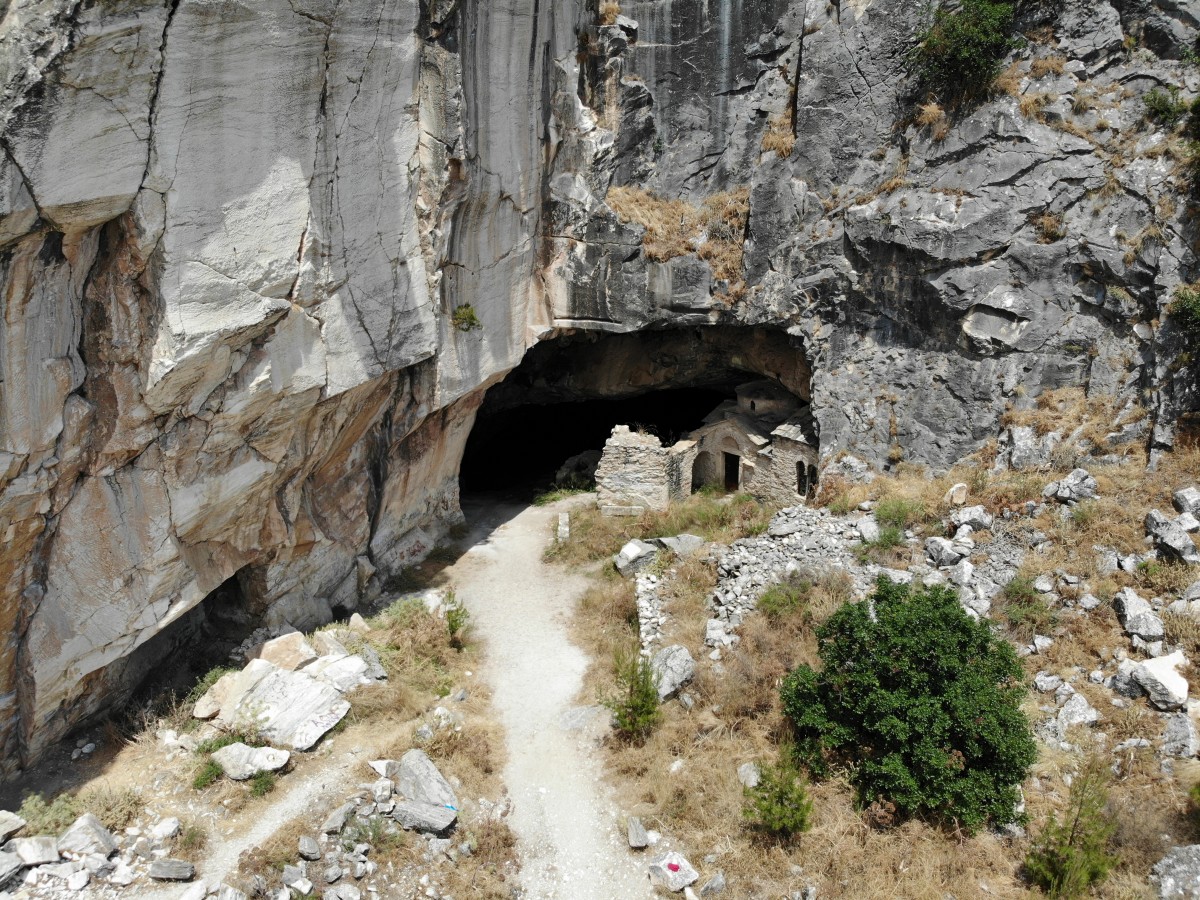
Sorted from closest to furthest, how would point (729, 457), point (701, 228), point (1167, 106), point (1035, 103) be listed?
point (1167, 106) < point (1035, 103) < point (701, 228) < point (729, 457)

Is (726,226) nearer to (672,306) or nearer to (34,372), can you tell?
(672,306)

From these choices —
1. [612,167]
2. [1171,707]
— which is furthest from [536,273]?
[1171,707]

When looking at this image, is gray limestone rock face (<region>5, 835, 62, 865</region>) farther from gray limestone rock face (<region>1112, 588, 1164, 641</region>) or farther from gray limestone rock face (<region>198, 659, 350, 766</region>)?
gray limestone rock face (<region>1112, 588, 1164, 641</region>)

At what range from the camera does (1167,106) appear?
1245 centimetres

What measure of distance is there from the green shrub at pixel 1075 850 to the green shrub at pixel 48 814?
10144 millimetres

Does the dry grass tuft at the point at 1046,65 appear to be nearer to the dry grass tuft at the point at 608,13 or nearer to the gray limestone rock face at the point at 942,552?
the dry grass tuft at the point at 608,13

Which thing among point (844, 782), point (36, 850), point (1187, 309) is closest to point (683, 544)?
point (844, 782)

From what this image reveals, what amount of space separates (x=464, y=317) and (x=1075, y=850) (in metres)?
10.9

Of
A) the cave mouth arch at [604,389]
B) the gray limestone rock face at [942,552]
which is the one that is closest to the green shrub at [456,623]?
the cave mouth arch at [604,389]

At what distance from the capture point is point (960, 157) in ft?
45.0

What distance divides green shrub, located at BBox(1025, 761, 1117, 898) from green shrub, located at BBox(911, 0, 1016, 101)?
11.1 m

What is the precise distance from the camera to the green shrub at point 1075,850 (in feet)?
24.2

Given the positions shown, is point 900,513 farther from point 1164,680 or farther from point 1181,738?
point 1181,738

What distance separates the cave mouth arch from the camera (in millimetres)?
17453
